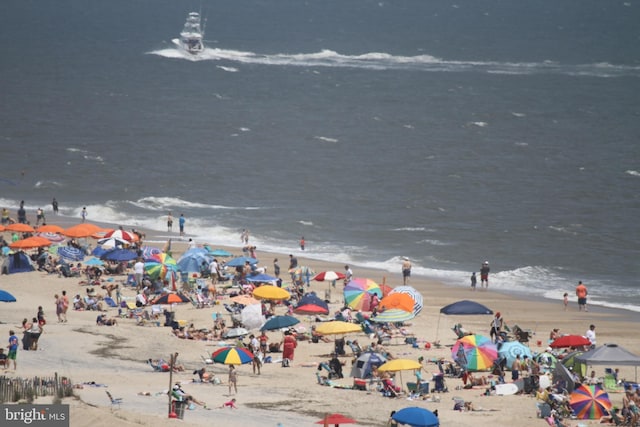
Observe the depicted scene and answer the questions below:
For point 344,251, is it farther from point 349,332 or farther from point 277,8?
point 277,8

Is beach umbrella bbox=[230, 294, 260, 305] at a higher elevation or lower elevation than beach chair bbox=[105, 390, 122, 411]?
higher

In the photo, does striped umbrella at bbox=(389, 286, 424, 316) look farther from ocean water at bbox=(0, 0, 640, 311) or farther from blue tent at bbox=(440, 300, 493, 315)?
ocean water at bbox=(0, 0, 640, 311)

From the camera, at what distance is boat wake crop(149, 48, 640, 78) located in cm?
11856

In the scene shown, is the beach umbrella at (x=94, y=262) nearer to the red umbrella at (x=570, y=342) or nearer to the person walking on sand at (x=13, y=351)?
the person walking on sand at (x=13, y=351)

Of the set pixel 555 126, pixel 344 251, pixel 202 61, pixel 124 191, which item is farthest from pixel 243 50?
pixel 344 251

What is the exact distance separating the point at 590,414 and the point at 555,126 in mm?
61894

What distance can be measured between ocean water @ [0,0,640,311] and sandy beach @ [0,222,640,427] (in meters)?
6.76

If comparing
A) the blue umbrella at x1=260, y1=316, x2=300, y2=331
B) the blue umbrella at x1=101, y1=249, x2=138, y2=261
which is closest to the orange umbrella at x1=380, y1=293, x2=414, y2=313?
the blue umbrella at x1=260, y1=316, x2=300, y2=331

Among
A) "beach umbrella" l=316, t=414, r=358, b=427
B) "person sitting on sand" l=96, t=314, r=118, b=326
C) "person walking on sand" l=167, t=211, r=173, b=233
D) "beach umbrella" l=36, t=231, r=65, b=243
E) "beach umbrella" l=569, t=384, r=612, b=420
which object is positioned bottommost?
"beach umbrella" l=316, t=414, r=358, b=427

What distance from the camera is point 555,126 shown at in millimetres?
84625

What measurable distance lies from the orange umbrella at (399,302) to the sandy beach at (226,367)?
1.07 m

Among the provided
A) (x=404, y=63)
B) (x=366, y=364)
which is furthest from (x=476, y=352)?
(x=404, y=63)

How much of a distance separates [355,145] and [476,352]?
165 feet

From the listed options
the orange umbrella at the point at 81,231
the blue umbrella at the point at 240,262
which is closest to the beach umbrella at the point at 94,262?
the orange umbrella at the point at 81,231
